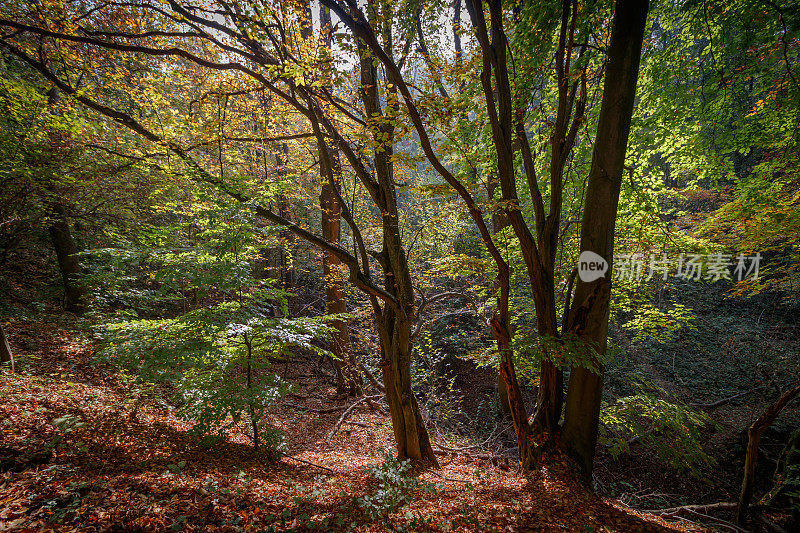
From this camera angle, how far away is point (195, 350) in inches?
152

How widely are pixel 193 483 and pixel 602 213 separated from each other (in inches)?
218

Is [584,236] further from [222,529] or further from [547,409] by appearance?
[222,529]

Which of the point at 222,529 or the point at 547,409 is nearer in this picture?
the point at 222,529

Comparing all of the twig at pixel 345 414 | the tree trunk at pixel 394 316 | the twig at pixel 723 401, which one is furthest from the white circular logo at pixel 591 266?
the twig at pixel 723 401

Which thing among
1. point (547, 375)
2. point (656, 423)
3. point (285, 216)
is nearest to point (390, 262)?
point (547, 375)

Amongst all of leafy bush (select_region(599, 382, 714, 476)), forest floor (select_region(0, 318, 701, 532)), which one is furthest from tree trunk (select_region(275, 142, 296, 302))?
leafy bush (select_region(599, 382, 714, 476))

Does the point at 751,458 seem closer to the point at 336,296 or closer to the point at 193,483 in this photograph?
the point at 193,483

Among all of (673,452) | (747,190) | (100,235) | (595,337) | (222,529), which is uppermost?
(747,190)

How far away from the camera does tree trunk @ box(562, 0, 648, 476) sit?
3.61 meters

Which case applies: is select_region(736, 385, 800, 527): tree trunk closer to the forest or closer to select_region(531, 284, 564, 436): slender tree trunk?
the forest

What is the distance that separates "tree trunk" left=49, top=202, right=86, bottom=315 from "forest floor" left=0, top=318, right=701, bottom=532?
2.12m

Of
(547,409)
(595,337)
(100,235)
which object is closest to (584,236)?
(595,337)

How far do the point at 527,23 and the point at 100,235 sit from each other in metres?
10.7

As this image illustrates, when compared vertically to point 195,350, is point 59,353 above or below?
below
